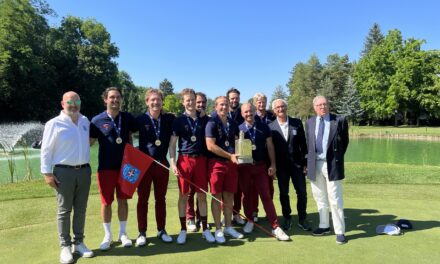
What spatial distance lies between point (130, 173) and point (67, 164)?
78 cm

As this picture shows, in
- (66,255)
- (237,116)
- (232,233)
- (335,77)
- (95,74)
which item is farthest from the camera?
(335,77)

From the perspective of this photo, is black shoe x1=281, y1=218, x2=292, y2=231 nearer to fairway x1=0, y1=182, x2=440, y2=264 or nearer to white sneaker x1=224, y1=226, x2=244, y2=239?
fairway x1=0, y1=182, x2=440, y2=264

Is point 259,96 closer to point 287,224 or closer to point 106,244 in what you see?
point 287,224

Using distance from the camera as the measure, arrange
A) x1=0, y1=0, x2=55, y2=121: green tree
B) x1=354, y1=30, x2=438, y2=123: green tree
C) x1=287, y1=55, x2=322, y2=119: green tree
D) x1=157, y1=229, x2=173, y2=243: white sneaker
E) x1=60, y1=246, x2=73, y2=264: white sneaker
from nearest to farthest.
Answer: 1. x1=60, y1=246, x2=73, y2=264: white sneaker
2. x1=157, y1=229, x2=173, y2=243: white sneaker
3. x1=0, y1=0, x2=55, y2=121: green tree
4. x1=354, y1=30, x2=438, y2=123: green tree
5. x1=287, y1=55, x2=322, y2=119: green tree

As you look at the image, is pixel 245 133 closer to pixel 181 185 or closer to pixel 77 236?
pixel 181 185

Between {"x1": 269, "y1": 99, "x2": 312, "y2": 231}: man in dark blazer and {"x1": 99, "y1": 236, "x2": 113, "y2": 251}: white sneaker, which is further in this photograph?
{"x1": 269, "y1": 99, "x2": 312, "y2": 231}: man in dark blazer

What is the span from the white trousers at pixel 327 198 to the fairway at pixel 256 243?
0.25m

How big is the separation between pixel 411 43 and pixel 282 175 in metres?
55.3

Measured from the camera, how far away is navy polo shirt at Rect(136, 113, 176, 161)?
4930 millimetres

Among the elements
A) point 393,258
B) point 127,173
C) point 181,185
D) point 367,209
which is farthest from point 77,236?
point 367,209

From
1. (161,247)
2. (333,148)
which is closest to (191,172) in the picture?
(161,247)

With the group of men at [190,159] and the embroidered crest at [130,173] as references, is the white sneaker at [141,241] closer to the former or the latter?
the group of men at [190,159]

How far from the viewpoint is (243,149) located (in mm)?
5016

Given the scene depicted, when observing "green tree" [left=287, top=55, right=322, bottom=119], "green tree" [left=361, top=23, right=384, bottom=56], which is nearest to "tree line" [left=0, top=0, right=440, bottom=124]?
"green tree" [left=287, top=55, right=322, bottom=119]
